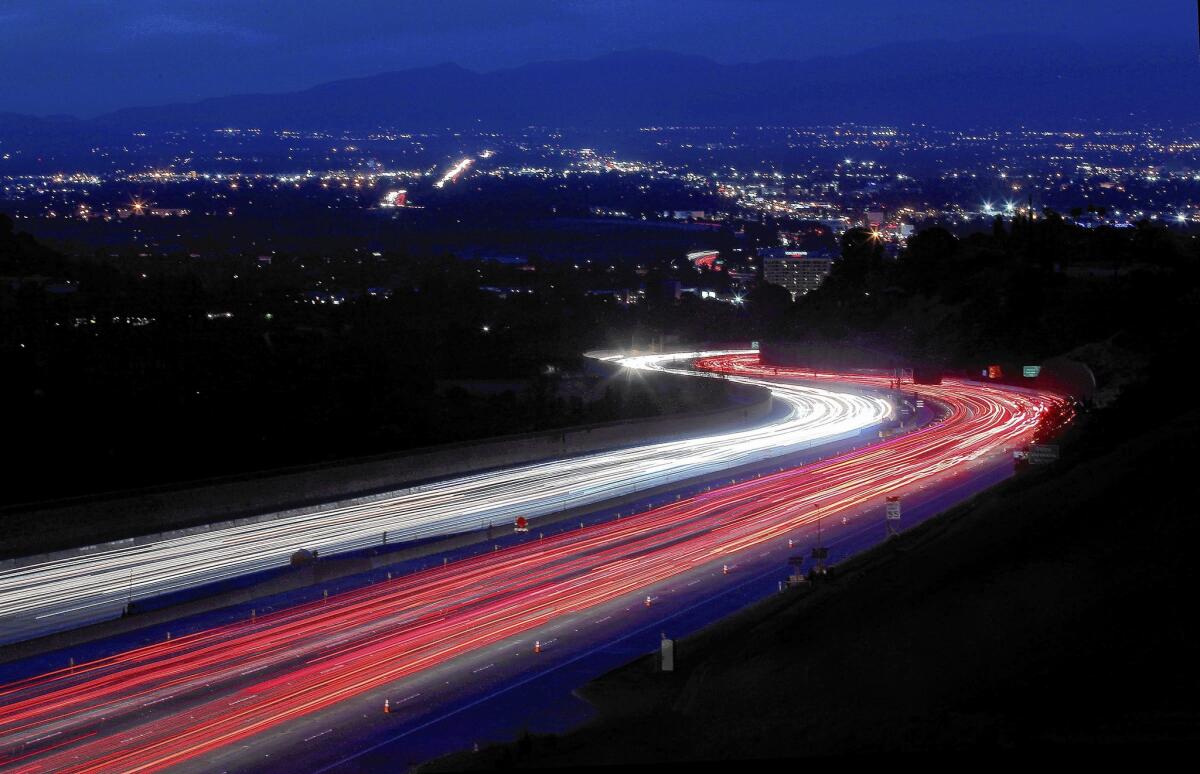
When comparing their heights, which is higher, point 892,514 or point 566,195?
point 566,195

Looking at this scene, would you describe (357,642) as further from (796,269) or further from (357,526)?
(796,269)

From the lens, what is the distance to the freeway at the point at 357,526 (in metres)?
14.4

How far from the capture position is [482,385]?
118ft

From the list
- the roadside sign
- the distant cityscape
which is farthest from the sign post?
the distant cityscape

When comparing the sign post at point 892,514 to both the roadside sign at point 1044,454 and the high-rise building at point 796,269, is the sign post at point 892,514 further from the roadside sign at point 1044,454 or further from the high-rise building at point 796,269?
the high-rise building at point 796,269

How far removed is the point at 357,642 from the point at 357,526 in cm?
574

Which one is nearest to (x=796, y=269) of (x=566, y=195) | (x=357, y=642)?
(x=566, y=195)

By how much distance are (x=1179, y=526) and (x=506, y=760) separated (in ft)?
19.0

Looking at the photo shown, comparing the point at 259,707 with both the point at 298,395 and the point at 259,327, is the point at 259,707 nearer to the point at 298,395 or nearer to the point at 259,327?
the point at 298,395

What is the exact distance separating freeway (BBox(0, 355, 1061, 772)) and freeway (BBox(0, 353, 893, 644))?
5.32ft

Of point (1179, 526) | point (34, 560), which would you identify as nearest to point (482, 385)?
point (34, 560)

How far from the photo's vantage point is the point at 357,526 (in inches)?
730

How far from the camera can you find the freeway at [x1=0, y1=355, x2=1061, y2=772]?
10.2m

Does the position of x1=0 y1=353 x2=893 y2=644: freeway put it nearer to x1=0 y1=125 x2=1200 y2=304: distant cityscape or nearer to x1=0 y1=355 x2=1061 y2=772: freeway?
x1=0 y1=355 x2=1061 y2=772: freeway
